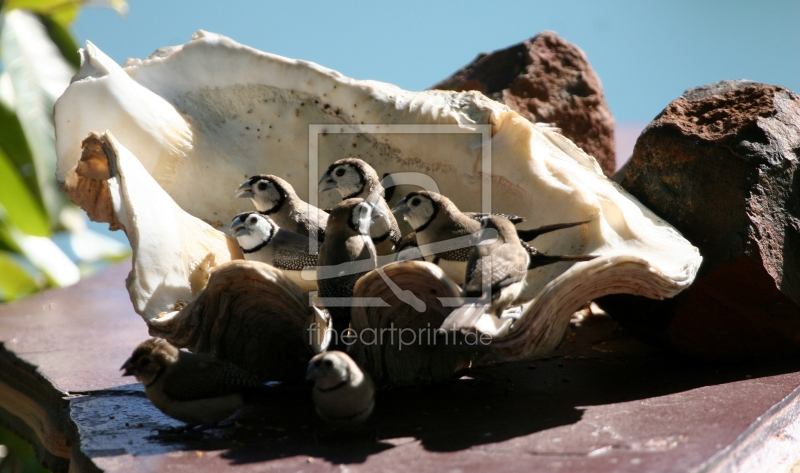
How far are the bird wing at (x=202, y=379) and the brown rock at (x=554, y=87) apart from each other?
2290 mm

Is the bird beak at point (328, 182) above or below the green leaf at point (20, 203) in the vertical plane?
above

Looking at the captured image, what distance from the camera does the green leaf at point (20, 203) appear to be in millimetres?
5766

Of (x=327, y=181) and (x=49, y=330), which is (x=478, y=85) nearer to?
(x=327, y=181)

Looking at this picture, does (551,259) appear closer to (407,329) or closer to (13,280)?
(407,329)

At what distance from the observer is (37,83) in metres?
5.43

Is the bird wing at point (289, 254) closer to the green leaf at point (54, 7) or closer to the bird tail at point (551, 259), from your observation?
the bird tail at point (551, 259)

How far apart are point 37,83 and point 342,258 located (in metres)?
4.08

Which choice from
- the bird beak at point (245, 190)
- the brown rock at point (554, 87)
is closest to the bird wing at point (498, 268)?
the bird beak at point (245, 190)

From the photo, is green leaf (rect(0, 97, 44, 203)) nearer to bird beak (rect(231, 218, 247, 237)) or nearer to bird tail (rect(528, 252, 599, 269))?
bird beak (rect(231, 218, 247, 237))

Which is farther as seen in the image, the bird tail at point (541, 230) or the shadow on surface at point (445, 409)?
the bird tail at point (541, 230)

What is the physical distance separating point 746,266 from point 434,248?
1065 mm

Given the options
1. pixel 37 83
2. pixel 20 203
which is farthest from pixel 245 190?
pixel 20 203

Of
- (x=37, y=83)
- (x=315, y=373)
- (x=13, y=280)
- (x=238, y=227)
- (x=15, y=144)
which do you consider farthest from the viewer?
(x=13, y=280)

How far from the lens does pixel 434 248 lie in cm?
252
